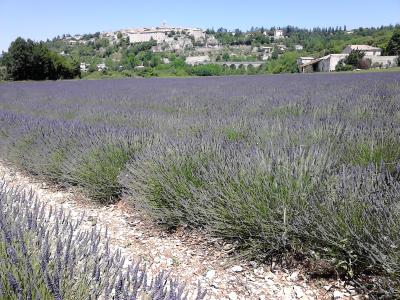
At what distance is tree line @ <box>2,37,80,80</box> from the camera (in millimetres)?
37062

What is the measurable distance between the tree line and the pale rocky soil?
3931 centimetres

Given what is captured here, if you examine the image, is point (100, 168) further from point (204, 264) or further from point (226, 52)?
point (226, 52)

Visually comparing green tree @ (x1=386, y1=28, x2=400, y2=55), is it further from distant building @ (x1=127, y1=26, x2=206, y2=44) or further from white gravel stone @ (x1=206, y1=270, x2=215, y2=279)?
distant building @ (x1=127, y1=26, x2=206, y2=44)

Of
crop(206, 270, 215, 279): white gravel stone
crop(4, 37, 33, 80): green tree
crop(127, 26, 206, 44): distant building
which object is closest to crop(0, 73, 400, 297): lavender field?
crop(206, 270, 215, 279): white gravel stone

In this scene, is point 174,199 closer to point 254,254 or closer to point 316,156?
point 254,254

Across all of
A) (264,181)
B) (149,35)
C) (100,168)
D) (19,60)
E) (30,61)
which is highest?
(149,35)

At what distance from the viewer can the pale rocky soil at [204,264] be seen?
74.5 inches

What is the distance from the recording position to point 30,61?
122 feet

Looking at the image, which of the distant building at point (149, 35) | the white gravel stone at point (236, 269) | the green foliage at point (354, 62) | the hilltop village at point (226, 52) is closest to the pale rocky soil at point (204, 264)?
the white gravel stone at point (236, 269)

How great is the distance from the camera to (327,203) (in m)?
1.88

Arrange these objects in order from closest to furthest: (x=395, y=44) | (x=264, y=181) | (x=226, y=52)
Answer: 1. (x=264, y=181)
2. (x=395, y=44)
3. (x=226, y=52)

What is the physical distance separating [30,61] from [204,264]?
4058cm

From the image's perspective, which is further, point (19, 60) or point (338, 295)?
point (19, 60)

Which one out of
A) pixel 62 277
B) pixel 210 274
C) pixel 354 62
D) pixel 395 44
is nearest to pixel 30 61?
pixel 354 62
